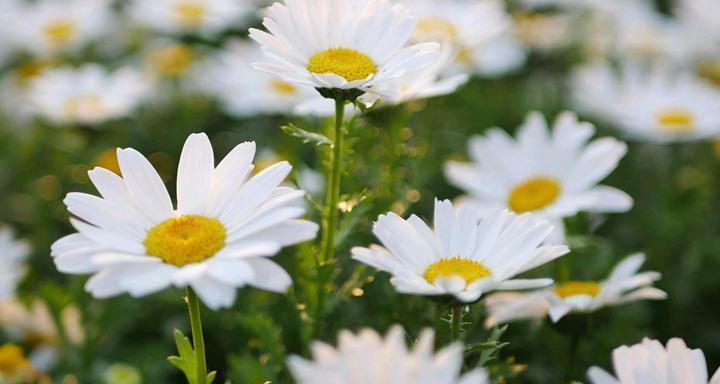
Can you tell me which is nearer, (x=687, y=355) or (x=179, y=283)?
(x=179, y=283)

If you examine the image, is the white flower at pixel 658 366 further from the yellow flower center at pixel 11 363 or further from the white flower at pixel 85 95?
the white flower at pixel 85 95

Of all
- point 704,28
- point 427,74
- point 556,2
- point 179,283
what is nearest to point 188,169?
point 179,283

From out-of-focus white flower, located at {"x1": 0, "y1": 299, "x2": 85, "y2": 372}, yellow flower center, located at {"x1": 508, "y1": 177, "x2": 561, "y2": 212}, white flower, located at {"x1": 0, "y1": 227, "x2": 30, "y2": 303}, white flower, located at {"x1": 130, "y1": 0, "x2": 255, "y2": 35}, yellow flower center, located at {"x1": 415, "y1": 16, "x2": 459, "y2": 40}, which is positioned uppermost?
white flower, located at {"x1": 130, "y1": 0, "x2": 255, "y2": 35}

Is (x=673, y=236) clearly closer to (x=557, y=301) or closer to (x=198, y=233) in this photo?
(x=557, y=301)

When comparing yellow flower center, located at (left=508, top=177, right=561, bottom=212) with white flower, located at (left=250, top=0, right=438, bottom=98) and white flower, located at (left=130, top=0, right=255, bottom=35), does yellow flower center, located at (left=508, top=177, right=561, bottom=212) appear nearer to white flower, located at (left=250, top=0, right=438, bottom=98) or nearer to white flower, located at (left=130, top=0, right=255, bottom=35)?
white flower, located at (left=250, top=0, right=438, bottom=98)

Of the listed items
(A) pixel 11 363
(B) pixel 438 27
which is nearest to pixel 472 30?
(B) pixel 438 27

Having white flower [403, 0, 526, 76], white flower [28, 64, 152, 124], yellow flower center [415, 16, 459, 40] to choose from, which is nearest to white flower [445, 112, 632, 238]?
white flower [403, 0, 526, 76]

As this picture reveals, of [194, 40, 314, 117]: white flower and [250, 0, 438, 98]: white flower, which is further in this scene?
[194, 40, 314, 117]: white flower
